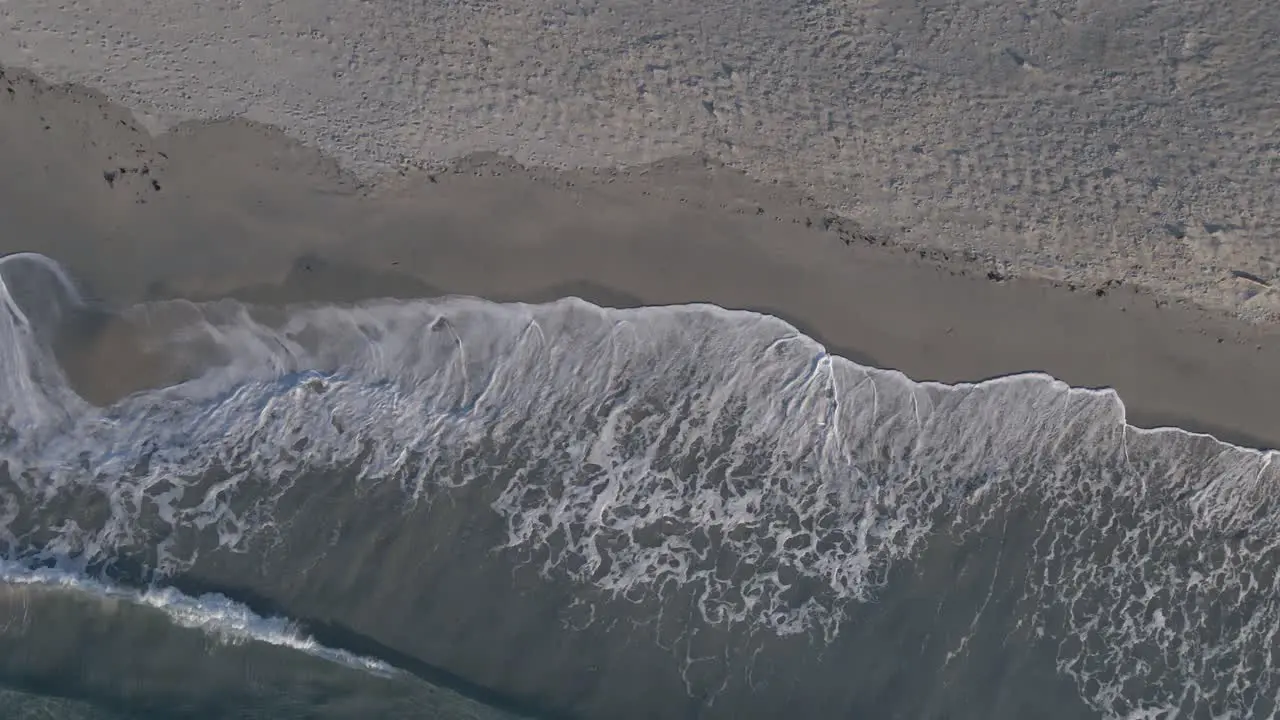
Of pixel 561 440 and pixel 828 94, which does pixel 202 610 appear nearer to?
pixel 561 440

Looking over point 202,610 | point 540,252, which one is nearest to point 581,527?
point 540,252

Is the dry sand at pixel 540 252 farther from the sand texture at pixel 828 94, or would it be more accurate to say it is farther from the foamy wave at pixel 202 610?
the foamy wave at pixel 202 610

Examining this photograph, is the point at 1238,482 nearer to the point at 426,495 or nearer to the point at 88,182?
the point at 426,495

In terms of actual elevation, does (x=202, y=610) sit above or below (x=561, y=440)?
below

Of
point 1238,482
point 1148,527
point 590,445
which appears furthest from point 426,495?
point 1238,482

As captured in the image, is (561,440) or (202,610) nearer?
(202,610)

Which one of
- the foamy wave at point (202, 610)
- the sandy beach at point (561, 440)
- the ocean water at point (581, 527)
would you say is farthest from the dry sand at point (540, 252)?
the foamy wave at point (202, 610)

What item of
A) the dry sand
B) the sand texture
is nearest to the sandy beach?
the dry sand
